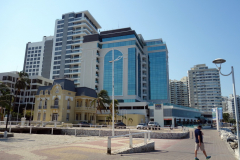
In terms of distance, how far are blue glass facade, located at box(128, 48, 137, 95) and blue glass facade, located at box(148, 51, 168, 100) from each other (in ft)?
48.9

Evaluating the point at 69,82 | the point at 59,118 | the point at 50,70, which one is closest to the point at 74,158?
the point at 59,118

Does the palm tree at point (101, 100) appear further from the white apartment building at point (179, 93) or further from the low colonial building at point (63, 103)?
the white apartment building at point (179, 93)

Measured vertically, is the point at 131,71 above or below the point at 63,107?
above

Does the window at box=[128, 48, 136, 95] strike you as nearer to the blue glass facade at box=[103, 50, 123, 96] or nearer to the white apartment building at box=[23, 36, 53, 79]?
the blue glass facade at box=[103, 50, 123, 96]

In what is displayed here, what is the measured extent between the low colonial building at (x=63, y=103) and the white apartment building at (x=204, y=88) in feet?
366

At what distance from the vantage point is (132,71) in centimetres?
7806

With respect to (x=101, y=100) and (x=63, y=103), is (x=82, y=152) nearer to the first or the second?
(x=101, y=100)

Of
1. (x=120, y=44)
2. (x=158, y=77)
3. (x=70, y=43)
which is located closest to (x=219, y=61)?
(x=120, y=44)

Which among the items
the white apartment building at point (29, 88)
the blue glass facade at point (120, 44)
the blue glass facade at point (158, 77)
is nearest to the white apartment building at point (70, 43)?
the white apartment building at point (29, 88)

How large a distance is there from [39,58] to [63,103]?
75.1 meters

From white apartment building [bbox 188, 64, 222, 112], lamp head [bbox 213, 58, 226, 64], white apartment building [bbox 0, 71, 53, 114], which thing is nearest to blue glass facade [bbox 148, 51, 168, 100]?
white apartment building [bbox 0, 71, 53, 114]

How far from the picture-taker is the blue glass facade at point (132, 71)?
251 ft

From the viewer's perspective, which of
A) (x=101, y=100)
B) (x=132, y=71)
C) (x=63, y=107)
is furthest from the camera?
(x=132, y=71)

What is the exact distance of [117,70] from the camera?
80.6 metres
